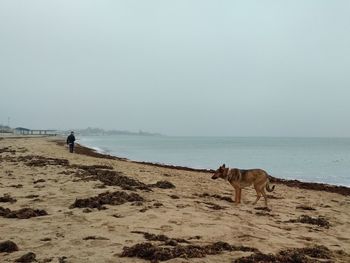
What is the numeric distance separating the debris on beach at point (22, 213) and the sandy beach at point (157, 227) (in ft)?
0.07

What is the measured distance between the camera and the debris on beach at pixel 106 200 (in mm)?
9522

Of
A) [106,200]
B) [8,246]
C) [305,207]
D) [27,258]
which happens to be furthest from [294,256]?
[305,207]

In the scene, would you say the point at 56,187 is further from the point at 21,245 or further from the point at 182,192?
the point at 21,245

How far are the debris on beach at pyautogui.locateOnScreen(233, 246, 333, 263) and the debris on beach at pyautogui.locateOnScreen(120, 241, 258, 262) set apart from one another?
0.45 m

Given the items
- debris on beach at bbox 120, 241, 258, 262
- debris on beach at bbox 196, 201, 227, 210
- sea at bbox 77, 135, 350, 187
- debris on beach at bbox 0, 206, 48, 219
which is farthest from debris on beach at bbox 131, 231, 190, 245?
sea at bbox 77, 135, 350, 187

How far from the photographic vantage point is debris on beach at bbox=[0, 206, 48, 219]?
27.1 ft

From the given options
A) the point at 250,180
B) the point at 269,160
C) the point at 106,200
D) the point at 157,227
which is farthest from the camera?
the point at 269,160

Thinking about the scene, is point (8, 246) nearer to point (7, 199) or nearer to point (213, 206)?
point (7, 199)

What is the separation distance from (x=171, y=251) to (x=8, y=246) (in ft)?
8.21

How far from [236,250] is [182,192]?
22.9ft

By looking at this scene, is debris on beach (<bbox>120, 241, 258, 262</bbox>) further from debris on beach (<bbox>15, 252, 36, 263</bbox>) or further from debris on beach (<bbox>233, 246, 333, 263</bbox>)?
debris on beach (<bbox>15, 252, 36, 263</bbox>)

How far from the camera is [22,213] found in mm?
8406

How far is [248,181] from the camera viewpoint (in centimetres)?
1233

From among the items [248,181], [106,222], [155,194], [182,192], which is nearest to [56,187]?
[155,194]
